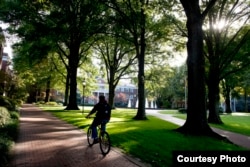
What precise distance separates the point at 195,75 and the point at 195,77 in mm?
103

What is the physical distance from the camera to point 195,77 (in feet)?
55.0

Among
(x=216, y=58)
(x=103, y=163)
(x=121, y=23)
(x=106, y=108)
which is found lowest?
(x=103, y=163)

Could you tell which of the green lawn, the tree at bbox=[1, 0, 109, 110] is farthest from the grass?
the tree at bbox=[1, 0, 109, 110]

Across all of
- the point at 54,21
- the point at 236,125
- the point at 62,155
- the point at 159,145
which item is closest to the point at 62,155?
the point at 62,155

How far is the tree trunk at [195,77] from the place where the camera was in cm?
1659

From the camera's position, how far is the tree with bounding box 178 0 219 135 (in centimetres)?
1659

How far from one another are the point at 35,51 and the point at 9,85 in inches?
527

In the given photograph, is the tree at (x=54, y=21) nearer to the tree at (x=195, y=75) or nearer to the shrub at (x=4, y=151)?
the tree at (x=195, y=75)

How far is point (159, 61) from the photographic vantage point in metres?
45.8

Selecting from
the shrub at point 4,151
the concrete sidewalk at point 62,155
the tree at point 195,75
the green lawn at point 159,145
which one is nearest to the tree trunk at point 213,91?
the tree at point 195,75

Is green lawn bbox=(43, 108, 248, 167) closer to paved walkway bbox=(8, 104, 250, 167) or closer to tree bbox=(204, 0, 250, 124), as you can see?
paved walkway bbox=(8, 104, 250, 167)

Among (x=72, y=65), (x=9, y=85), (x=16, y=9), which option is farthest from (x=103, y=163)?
(x=9, y=85)

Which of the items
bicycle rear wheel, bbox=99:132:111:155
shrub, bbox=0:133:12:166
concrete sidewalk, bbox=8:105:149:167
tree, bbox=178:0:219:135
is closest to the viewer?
shrub, bbox=0:133:12:166

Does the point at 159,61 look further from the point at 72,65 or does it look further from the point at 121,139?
the point at 121,139
